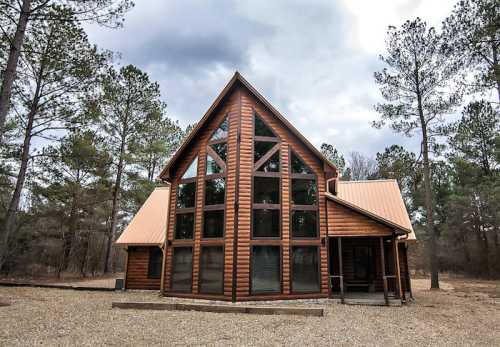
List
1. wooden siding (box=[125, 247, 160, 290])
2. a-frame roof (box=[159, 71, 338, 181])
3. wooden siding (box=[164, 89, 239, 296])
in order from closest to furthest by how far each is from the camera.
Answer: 1. wooden siding (box=[164, 89, 239, 296])
2. a-frame roof (box=[159, 71, 338, 181])
3. wooden siding (box=[125, 247, 160, 290])

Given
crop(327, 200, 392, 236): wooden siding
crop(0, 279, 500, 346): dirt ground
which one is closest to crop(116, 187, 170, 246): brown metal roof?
crop(0, 279, 500, 346): dirt ground

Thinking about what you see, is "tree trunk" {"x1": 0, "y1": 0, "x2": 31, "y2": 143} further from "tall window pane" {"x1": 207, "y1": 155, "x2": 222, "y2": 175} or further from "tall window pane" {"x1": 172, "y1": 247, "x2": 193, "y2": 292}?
"tall window pane" {"x1": 172, "y1": 247, "x2": 193, "y2": 292}

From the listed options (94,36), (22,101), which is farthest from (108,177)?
(94,36)

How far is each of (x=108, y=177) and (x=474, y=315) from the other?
22.4 meters

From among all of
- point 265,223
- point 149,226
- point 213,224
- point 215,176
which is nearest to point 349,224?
point 265,223

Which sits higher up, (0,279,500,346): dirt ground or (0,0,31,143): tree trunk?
(0,0,31,143): tree trunk

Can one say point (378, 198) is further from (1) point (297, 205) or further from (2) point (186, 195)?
(2) point (186, 195)

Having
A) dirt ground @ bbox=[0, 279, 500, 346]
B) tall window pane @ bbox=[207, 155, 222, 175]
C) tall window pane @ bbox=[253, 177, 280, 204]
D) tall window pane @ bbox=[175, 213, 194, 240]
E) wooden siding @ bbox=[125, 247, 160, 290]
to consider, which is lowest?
dirt ground @ bbox=[0, 279, 500, 346]

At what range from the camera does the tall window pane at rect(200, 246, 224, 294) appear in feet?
34.1

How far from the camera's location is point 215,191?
37.2ft

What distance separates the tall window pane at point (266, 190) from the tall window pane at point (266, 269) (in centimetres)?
151

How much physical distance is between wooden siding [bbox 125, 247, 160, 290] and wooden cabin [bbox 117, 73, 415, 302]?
2.62m

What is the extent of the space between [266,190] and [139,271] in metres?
6.98

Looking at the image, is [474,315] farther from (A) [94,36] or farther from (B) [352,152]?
(B) [352,152]
